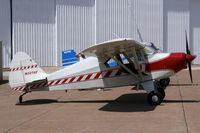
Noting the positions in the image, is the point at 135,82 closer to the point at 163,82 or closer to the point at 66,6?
the point at 163,82

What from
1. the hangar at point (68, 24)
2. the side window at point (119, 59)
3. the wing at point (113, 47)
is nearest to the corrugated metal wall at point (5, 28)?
the hangar at point (68, 24)

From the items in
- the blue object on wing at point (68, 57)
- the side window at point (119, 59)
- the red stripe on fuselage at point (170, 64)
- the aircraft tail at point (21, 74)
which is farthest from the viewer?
the blue object on wing at point (68, 57)

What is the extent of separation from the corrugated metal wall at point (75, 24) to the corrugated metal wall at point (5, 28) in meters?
5.75

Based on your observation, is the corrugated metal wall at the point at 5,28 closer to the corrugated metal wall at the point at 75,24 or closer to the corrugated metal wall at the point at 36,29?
the corrugated metal wall at the point at 36,29

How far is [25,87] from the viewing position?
1005cm

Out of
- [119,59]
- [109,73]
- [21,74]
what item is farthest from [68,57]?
[119,59]

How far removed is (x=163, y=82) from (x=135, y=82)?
606cm

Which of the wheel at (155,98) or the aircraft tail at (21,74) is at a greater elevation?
the aircraft tail at (21,74)

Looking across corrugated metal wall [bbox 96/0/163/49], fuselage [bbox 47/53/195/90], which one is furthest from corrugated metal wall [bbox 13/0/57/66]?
fuselage [bbox 47/53/195/90]

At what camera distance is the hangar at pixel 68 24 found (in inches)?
1123

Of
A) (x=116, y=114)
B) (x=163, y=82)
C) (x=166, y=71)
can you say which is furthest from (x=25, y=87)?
(x=163, y=82)

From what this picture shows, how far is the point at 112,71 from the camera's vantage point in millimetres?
9594

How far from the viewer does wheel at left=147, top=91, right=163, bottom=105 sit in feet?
28.5

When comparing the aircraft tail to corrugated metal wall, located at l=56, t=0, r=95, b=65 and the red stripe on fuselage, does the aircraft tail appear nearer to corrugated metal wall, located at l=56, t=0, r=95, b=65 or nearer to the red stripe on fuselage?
the red stripe on fuselage
